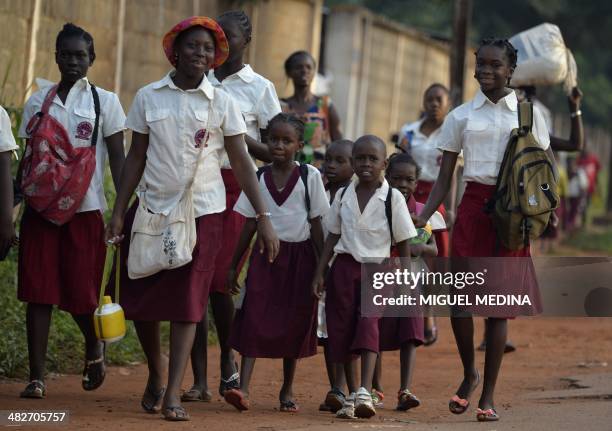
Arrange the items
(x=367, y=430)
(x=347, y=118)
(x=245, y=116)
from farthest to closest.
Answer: (x=347, y=118), (x=245, y=116), (x=367, y=430)

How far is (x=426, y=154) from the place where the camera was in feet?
32.7

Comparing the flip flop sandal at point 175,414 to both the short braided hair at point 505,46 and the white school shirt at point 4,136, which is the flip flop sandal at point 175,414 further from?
the short braided hair at point 505,46

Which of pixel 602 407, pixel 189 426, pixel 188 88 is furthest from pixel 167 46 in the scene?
pixel 602 407

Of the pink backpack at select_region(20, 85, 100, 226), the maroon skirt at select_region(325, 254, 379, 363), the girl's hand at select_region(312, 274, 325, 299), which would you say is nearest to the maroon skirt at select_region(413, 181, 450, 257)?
the maroon skirt at select_region(325, 254, 379, 363)

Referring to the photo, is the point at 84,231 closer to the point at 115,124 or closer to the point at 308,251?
the point at 115,124

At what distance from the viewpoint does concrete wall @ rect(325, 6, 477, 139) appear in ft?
60.4

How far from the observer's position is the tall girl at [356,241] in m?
6.91

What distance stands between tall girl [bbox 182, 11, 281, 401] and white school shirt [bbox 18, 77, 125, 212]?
639 mm

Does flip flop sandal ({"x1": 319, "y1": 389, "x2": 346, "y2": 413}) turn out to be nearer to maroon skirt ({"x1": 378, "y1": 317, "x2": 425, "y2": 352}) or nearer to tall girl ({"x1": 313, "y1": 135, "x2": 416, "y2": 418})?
tall girl ({"x1": 313, "y1": 135, "x2": 416, "y2": 418})

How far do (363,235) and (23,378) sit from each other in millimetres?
2357

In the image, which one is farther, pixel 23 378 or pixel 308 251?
pixel 23 378

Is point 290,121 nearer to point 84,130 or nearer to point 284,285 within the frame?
point 284,285

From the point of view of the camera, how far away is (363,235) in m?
6.94

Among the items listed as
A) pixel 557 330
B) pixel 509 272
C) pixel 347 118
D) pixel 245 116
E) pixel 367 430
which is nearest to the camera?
pixel 367 430
